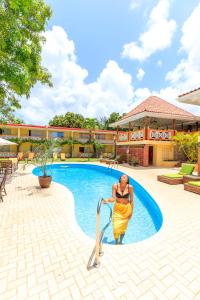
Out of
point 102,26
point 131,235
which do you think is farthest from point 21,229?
point 102,26

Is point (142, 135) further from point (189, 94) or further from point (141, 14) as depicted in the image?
point (141, 14)

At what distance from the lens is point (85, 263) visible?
126 inches

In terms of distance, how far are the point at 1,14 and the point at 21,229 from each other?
742 cm

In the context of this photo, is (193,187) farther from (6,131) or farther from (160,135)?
(6,131)

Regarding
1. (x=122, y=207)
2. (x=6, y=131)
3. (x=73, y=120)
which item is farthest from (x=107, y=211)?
(x=73, y=120)

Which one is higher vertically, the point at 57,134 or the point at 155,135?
the point at 57,134

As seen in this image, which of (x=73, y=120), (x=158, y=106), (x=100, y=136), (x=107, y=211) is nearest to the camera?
(x=107, y=211)

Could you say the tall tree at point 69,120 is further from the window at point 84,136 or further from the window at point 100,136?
the window at point 84,136

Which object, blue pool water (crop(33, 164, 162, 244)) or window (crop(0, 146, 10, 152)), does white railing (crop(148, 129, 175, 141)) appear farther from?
window (crop(0, 146, 10, 152))

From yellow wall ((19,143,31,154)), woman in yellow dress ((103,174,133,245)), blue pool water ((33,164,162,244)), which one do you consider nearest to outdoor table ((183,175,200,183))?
blue pool water ((33,164,162,244))

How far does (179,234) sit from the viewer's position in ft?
14.7

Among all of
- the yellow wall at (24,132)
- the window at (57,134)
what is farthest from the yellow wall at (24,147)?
the window at (57,134)

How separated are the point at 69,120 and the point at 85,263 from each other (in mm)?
49153

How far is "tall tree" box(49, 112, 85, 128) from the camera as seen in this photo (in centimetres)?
4981
